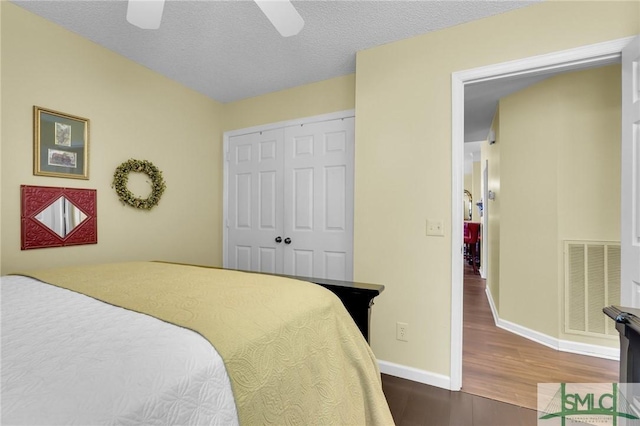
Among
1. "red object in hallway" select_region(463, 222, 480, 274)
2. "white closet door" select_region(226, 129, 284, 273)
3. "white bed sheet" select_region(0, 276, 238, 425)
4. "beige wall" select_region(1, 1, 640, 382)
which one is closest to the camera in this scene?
"white bed sheet" select_region(0, 276, 238, 425)

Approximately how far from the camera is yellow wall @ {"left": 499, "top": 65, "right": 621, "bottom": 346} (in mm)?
2529

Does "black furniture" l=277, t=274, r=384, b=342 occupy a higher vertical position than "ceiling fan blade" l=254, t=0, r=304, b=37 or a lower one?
lower

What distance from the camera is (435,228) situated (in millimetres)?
2094

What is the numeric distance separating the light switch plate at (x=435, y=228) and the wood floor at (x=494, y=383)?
1.07 m

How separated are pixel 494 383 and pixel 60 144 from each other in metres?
3.52

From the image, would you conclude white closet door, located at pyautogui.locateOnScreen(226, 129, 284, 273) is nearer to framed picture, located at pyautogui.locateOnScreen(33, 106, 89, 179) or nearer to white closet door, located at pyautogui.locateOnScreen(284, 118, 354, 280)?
white closet door, located at pyautogui.locateOnScreen(284, 118, 354, 280)

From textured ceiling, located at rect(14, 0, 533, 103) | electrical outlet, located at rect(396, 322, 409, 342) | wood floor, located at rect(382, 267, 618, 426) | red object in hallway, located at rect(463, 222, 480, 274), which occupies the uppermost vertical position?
textured ceiling, located at rect(14, 0, 533, 103)

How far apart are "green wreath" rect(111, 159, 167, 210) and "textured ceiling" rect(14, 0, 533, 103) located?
0.90m

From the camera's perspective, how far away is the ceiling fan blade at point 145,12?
52.9 inches

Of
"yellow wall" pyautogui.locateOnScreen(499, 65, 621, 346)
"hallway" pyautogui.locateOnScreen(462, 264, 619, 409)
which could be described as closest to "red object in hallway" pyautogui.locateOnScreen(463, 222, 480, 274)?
"yellow wall" pyautogui.locateOnScreen(499, 65, 621, 346)

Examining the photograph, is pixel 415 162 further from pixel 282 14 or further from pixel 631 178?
pixel 282 14

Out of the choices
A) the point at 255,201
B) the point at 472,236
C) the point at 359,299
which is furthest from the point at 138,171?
the point at 472,236

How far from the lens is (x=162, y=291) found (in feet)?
3.81

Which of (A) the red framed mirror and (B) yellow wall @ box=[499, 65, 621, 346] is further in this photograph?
(B) yellow wall @ box=[499, 65, 621, 346]
